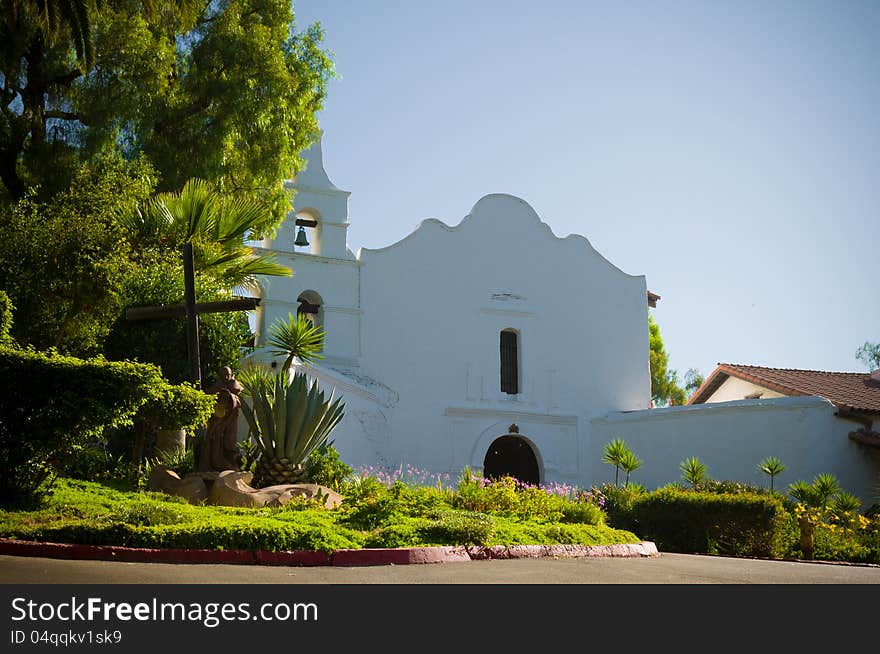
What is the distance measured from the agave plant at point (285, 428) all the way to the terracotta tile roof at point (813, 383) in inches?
522

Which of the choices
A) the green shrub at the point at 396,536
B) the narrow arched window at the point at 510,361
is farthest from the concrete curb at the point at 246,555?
the narrow arched window at the point at 510,361

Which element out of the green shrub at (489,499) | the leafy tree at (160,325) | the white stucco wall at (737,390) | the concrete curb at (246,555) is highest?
the leafy tree at (160,325)

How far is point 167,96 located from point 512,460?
13.4m

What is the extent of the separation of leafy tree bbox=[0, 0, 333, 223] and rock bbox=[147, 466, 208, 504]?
707 cm

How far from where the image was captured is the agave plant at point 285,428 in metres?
14.8

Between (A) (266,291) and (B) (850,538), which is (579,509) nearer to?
(B) (850,538)

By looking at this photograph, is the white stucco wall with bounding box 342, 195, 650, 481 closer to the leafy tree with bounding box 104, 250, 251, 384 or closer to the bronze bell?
the bronze bell

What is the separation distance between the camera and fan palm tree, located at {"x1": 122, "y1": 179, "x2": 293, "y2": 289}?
16.8 metres

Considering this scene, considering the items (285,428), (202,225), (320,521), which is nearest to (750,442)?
(285,428)

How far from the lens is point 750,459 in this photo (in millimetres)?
23297

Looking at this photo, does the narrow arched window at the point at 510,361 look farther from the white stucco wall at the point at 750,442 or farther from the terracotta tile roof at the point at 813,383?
the terracotta tile roof at the point at 813,383

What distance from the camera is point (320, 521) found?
10.8 meters
